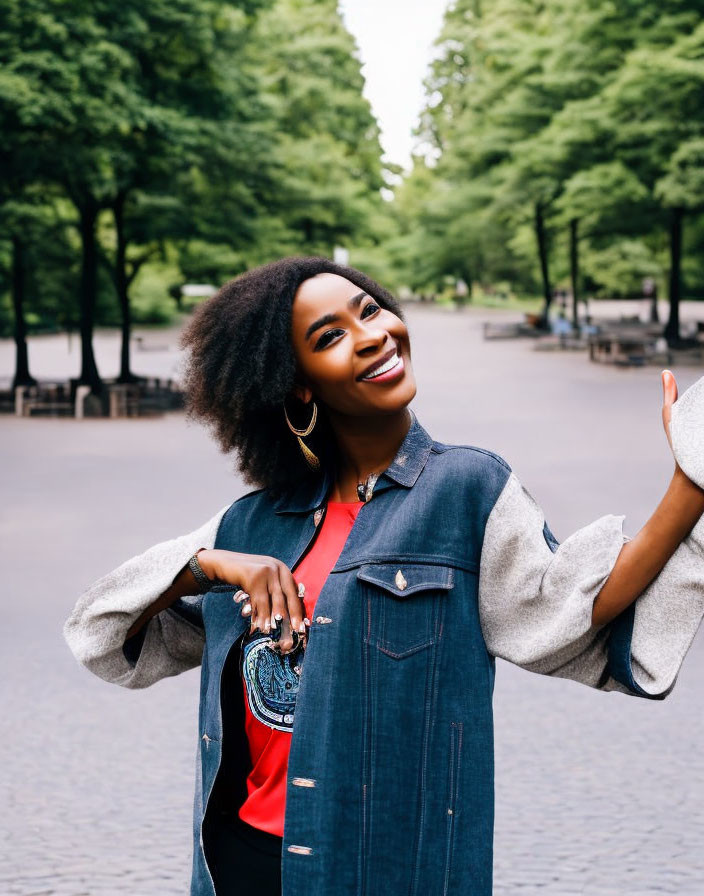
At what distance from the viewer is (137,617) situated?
2246 millimetres

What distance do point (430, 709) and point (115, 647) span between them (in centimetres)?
59

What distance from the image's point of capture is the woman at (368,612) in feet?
6.52

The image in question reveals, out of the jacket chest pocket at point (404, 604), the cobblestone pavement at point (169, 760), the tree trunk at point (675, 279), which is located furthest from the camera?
the tree trunk at point (675, 279)

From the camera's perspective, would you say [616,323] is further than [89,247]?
Yes

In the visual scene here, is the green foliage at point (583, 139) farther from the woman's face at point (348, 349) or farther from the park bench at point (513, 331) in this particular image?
the woman's face at point (348, 349)

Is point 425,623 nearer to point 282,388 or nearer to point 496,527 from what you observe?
point 496,527

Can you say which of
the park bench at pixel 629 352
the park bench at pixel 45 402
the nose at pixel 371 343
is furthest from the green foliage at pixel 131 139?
the nose at pixel 371 343

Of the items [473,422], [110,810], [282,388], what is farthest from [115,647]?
[473,422]

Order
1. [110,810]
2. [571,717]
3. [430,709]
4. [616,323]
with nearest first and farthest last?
[430,709], [110,810], [571,717], [616,323]

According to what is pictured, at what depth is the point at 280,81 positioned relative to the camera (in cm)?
3966

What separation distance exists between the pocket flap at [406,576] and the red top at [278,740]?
135 mm

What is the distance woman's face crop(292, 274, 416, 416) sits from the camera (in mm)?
2178

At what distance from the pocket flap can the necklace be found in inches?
7.4

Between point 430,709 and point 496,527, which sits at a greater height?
point 496,527
